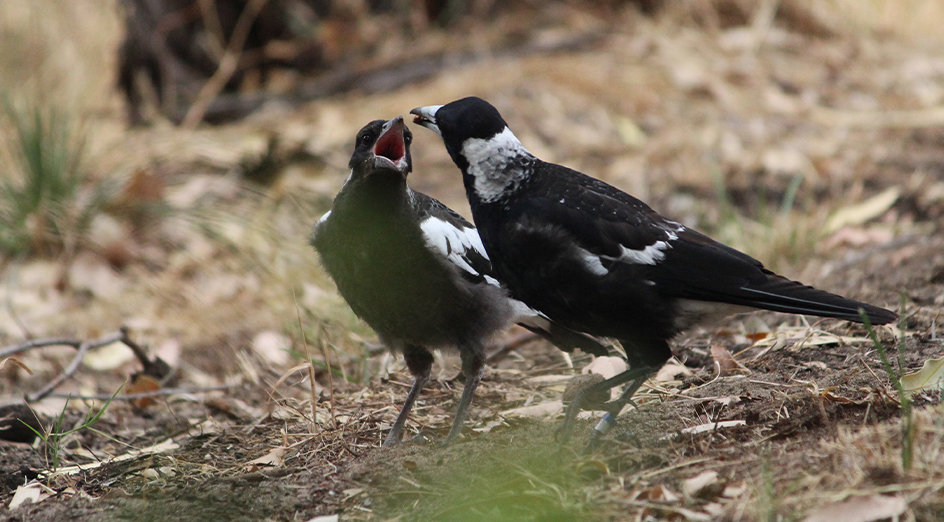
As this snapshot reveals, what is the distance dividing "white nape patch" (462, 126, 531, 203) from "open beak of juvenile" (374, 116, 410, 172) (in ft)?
0.80

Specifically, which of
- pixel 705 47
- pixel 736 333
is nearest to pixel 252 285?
pixel 736 333

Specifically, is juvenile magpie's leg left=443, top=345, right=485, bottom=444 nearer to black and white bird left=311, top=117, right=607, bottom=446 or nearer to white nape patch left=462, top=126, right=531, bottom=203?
black and white bird left=311, top=117, right=607, bottom=446

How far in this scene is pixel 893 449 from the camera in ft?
6.56

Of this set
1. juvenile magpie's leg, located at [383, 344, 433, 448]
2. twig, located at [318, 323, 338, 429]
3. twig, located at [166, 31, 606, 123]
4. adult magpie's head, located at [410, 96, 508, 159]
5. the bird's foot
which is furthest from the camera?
twig, located at [166, 31, 606, 123]

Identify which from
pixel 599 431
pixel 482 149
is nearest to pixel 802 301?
pixel 599 431

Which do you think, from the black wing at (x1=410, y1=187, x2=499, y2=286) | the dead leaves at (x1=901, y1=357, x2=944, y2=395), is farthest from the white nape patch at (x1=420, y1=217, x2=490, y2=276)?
the dead leaves at (x1=901, y1=357, x2=944, y2=395)

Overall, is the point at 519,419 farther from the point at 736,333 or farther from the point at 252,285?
the point at 252,285

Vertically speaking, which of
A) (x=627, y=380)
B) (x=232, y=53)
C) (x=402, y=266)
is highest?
(x=232, y=53)

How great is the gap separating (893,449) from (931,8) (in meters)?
8.37

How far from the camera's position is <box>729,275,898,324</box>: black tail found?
7.98 ft

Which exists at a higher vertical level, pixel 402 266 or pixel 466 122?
pixel 466 122

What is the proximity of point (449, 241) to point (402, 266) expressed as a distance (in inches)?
7.8

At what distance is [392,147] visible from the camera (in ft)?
10.2

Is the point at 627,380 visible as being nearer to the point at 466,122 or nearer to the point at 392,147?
the point at 466,122
